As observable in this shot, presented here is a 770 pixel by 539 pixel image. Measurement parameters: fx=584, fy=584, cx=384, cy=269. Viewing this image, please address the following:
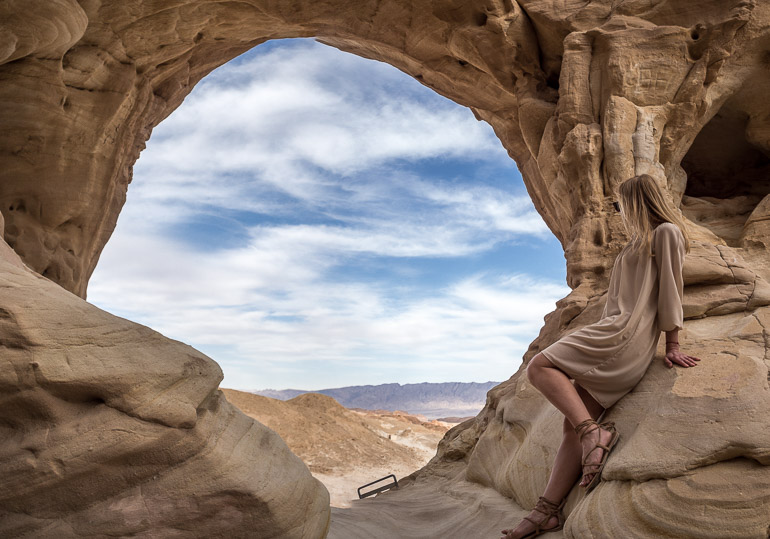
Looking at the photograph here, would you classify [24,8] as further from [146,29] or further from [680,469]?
[680,469]

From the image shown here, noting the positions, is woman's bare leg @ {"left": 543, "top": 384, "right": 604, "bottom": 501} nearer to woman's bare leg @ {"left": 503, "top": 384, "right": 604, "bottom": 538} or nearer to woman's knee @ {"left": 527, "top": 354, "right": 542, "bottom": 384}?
woman's bare leg @ {"left": 503, "top": 384, "right": 604, "bottom": 538}

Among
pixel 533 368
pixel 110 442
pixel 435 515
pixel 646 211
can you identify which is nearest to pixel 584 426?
pixel 533 368

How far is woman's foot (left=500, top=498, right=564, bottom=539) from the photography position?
3650mm

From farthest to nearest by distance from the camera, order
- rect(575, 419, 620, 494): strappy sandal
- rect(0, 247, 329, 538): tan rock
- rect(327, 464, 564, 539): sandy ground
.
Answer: rect(327, 464, 564, 539): sandy ground < rect(575, 419, 620, 494): strappy sandal < rect(0, 247, 329, 538): tan rock

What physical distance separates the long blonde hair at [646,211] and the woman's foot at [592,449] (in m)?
1.21

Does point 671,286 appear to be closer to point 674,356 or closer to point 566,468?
point 674,356

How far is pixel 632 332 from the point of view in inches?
148

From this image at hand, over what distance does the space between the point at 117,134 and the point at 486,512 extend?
779cm

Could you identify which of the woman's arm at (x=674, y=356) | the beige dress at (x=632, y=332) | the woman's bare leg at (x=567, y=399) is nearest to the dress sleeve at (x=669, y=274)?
the beige dress at (x=632, y=332)

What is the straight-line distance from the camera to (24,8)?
6391 millimetres

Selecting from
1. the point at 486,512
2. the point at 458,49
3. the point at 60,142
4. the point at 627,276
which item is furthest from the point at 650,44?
the point at 60,142

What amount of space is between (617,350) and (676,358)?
42cm

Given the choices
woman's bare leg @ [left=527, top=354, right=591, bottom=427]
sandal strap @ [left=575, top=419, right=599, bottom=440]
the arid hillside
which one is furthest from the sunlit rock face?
the arid hillside

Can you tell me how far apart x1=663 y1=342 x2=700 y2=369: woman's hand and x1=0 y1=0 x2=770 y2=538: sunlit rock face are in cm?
6
